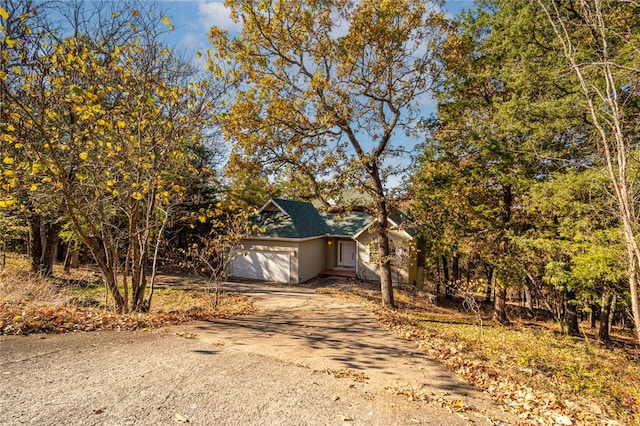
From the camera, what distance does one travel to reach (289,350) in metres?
6.05

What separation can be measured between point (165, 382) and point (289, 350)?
8.09ft

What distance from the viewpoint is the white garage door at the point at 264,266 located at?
19.2 m

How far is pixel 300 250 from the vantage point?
19312mm

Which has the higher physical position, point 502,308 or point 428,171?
point 428,171

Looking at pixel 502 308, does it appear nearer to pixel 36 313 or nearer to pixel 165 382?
pixel 165 382

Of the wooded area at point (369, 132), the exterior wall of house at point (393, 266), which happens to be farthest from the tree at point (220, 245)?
the exterior wall of house at point (393, 266)

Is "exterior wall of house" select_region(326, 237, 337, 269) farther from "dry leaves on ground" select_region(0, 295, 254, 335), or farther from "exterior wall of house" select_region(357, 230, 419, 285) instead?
"dry leaves on ground" select_region(0, 295, 254, 335)

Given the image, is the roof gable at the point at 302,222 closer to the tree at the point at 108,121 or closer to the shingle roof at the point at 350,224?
the shingle roof at the point at 350,224

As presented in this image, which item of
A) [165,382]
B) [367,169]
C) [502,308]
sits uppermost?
[367,169]

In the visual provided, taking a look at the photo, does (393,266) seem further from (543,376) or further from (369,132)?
(543,376)

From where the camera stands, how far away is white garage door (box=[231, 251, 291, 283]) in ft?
63.1

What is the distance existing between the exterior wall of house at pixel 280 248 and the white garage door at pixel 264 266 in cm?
19

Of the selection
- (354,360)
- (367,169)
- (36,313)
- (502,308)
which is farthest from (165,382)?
(502,308)

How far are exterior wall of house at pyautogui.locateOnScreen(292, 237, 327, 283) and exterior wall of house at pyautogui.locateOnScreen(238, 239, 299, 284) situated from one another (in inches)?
11.1
